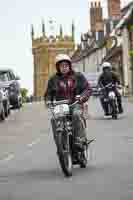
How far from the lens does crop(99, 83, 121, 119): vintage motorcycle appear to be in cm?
2766

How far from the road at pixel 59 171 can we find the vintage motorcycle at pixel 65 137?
0.65 ft

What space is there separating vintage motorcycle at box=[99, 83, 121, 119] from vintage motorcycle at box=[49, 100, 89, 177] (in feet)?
51.7

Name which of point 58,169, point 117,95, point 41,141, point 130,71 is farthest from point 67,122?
point 130,71

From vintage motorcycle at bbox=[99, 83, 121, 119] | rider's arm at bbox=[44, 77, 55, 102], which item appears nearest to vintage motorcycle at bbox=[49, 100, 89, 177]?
rider's arm at bbox=[44, 77, 55, 102]

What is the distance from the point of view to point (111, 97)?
27.9 meters

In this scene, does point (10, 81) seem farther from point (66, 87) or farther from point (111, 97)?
point (66, 87)

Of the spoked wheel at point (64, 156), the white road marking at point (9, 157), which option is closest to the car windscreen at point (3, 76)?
the white road marking at point (9, 157)

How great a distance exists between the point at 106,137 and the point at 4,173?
7276 millimetres

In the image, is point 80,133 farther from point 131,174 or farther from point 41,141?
point 41,141

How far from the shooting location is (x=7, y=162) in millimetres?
13875

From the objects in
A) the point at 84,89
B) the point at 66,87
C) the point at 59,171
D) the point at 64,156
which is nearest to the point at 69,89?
the point at 66,87

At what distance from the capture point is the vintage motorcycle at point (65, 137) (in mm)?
11148

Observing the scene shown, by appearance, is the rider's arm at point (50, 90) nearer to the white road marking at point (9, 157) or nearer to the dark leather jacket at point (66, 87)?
the dark leather jacket at point (66, 87)

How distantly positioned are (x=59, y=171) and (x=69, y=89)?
1266 millimetres
